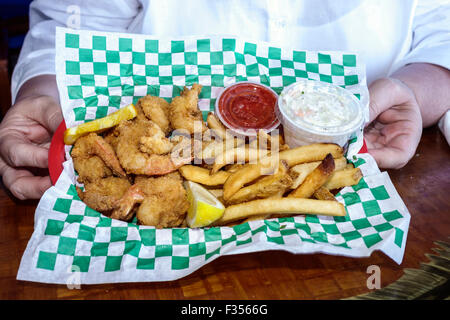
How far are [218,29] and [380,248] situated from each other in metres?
1.73

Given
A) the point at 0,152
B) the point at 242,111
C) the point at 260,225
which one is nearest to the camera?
the point at 260,225

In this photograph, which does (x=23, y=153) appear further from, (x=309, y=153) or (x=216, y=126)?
(x=309, y=153)

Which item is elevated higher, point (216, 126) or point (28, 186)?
point (216, 126)

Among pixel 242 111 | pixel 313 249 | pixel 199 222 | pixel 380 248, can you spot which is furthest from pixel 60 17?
pixel 380 248

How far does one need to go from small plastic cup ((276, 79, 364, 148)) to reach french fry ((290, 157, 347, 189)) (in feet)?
0.48

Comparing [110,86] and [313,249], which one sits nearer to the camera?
[313,249]

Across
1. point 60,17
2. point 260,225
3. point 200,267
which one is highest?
point 60,17

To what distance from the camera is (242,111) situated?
2.29m

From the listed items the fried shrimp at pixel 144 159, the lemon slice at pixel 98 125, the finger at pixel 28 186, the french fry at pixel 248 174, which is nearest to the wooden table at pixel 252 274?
the finger at pixel 28 186

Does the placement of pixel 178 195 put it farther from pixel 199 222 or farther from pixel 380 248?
pixel 380 248

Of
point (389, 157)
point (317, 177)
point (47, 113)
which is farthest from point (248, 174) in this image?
point (47, 113)

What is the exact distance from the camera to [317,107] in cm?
213

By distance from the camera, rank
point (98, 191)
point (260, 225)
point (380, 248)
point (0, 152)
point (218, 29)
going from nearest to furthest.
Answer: point (380, 248), point (260, 225), point (98, 191), point (0, 152), point (218, 29)

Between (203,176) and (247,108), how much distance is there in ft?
2.04
